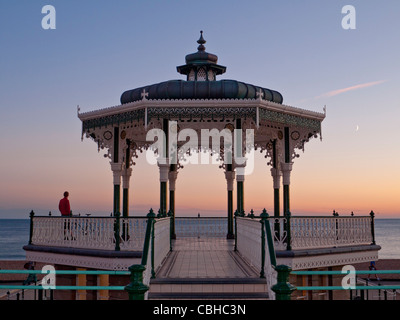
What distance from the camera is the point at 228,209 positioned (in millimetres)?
19781

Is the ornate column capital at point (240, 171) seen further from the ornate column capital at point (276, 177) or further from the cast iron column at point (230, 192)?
the cast iron column at point (230, 192)

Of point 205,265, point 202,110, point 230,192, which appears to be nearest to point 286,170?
point 202,110

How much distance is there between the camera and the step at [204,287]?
27.6ft

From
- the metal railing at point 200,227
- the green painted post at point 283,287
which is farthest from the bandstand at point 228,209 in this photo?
the green painted post at point 283,287

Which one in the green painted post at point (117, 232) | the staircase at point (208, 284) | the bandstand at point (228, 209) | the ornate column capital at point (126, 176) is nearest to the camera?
the staircase at point (208, 284)

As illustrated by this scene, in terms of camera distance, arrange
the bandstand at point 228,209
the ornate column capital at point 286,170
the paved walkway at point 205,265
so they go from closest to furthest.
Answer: the paved walkway at point 205,265 < the bandstand at point 228,209 < the ornate column capital at point 286,170

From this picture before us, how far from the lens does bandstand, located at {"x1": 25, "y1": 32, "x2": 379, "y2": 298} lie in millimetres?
10086

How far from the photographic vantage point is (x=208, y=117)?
47.1 ft

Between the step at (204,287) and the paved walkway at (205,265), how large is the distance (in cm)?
→ 33

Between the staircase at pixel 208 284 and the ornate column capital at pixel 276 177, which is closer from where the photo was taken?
the staircase at pixel 208 284

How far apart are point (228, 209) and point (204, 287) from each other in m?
11.2
